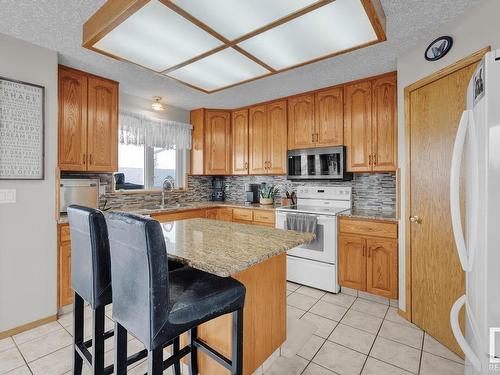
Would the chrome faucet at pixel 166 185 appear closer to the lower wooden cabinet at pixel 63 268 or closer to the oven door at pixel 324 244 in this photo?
the lower wooden cabinet at pixel 63 268

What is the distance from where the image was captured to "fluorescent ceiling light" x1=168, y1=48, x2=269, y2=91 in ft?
6.66

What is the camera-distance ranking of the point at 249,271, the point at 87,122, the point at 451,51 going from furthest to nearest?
the point at 87,122
the point at 451,51
the point at 249,271

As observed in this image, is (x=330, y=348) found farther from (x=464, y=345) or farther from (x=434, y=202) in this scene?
(x=434, y=202)

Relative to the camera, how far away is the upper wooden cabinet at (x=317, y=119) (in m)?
3.15

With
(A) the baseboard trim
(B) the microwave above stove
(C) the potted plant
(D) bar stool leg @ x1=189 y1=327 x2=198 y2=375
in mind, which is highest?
(B) the microwave above stove

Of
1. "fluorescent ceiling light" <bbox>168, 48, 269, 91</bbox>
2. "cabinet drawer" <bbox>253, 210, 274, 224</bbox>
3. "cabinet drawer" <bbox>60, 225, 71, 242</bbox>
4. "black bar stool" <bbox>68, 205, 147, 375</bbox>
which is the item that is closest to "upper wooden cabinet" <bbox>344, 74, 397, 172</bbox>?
"cabinet drawer" <bbox>253, 210, 274, 224</bbox>

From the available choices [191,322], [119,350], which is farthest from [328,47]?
[119,350]

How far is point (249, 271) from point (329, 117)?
2.40 m

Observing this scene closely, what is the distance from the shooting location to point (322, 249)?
295 centimetres

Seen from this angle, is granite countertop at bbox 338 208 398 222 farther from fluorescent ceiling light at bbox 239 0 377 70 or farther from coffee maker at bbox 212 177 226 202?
coffee maker at bbox 212 177 226 202

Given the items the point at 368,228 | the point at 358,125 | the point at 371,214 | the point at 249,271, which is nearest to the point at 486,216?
the point at 249,271

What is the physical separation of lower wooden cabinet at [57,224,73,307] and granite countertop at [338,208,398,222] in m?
2.77

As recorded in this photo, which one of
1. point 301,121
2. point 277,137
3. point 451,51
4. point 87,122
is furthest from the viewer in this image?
point 277,137

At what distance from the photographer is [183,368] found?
5.36 feet
